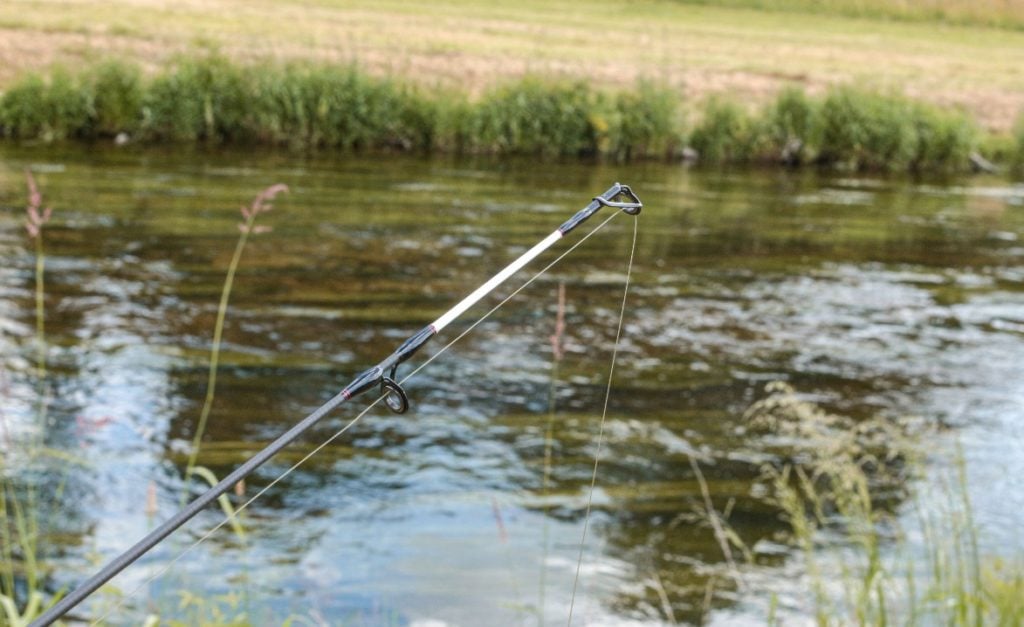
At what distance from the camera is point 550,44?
32.2m

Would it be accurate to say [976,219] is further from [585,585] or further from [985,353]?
[585,585]

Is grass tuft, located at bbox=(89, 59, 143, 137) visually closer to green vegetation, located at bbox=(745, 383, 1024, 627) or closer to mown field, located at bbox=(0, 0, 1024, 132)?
mown field, located at bbox=(0, 0, 1024, 132)

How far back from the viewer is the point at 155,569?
5.67 metres

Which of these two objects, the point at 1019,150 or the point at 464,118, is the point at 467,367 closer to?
the point at 464,118

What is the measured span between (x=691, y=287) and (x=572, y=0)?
38.7 metres

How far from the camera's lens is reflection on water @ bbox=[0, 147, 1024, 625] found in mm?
5957

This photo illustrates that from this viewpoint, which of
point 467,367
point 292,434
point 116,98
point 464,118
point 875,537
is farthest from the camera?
point 464,118

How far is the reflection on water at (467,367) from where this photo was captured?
19.5 ft

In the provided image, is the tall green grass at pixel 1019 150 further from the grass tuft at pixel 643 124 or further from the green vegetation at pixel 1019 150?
the grass tuft at pixel 643 124

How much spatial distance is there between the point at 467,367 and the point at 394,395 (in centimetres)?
784

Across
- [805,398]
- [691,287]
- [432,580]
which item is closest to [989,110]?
[691,287]

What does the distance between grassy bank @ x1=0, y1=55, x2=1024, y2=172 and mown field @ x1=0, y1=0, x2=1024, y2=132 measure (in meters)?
1.05

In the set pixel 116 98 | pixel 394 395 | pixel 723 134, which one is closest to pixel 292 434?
pixel 394 395

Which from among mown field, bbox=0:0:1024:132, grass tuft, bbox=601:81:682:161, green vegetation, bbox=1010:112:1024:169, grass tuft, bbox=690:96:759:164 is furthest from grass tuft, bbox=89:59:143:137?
green vegetation, bbox=1010:112:1024:169
